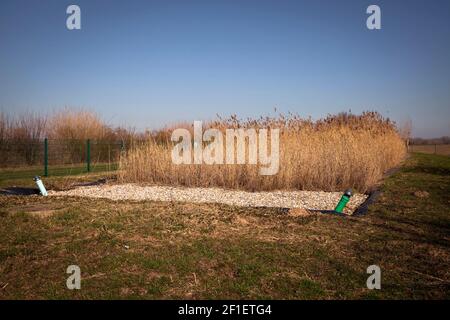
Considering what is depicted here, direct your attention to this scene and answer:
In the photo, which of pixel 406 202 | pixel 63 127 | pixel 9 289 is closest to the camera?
pixel 9 289

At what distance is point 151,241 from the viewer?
3795mm

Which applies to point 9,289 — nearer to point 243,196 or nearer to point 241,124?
point 243,196

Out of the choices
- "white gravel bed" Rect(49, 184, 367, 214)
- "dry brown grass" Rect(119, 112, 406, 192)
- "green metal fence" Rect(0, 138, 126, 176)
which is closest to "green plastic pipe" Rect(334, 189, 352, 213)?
"white gravel bed" Rect(49, 184, 367, 214)

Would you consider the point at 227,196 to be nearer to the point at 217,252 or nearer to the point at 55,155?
the point at 217,252

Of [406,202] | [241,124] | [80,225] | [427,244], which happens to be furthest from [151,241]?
[241,124]

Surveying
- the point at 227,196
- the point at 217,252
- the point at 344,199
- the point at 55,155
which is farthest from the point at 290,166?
the point at 55,155

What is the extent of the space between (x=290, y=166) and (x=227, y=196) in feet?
6.54

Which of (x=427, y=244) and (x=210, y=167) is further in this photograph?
(x=210, y=167)

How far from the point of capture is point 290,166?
849 centimetres

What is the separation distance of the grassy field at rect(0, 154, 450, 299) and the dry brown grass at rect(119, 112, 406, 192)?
117 inches

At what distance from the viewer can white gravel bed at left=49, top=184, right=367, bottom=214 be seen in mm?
6559

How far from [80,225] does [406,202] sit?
5.43 metres

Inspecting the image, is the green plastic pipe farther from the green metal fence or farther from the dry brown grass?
the green metal fence
